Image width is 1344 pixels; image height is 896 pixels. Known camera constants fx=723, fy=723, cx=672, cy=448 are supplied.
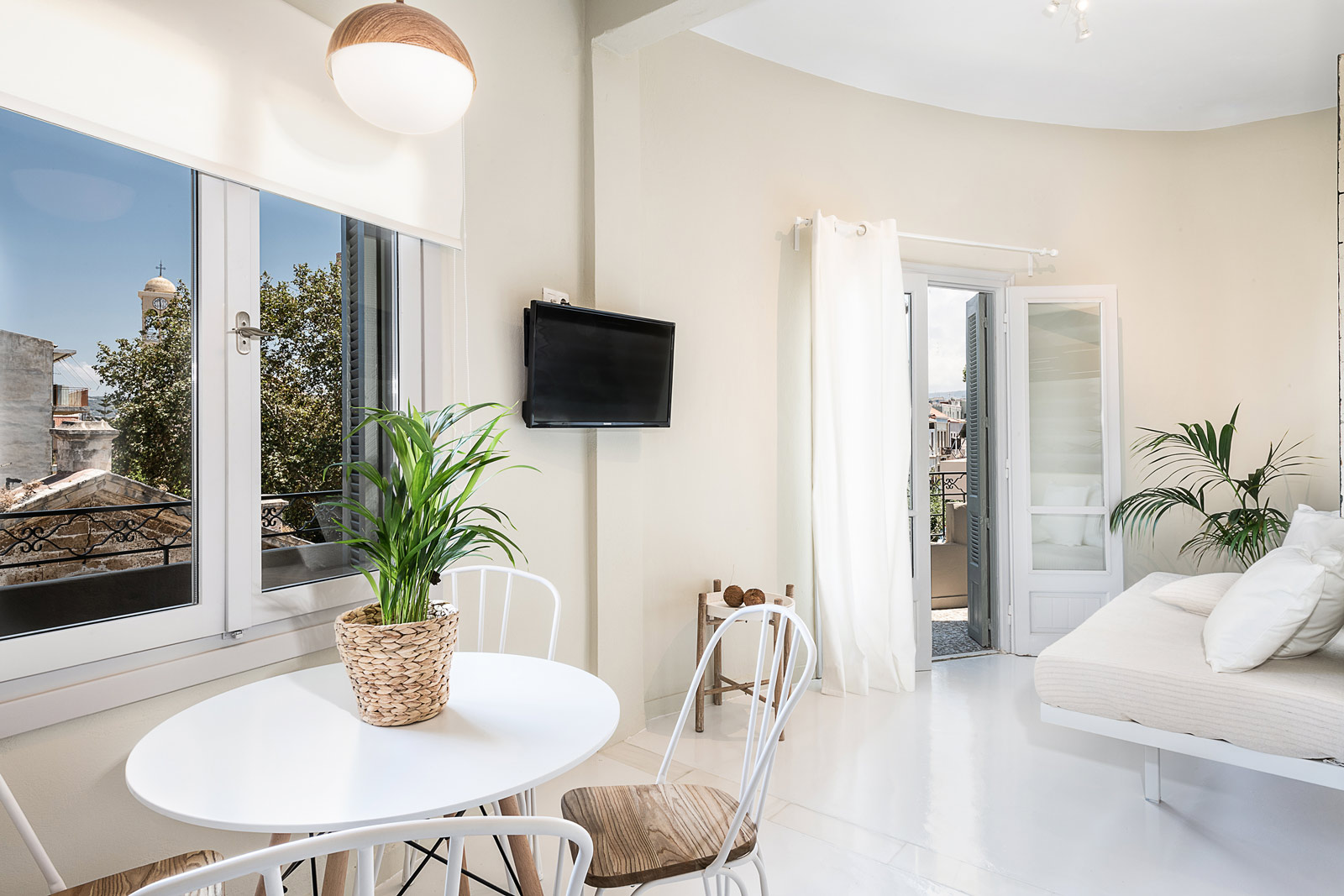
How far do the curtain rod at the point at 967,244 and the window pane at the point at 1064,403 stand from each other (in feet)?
0.83

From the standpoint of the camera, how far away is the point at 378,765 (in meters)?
1.13

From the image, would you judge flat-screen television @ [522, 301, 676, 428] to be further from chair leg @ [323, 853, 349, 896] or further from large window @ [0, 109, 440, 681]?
A: chair leg @ [323, 853, 349, 896]

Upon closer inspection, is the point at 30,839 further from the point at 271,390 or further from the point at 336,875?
the point at 271,390

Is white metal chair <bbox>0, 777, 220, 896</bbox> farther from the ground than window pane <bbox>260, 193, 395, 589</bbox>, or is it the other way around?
window pane <bbox>260, 193, 395, 589</bbox>

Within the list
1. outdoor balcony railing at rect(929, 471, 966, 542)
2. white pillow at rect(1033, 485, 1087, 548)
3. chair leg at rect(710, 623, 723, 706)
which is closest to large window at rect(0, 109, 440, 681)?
chair leg at rect(710, 623, 723, 706)

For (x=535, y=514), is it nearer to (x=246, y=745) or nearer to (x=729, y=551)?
(x=729, y=551)

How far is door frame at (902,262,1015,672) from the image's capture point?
145 inches

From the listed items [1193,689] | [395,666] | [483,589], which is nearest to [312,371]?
[483,589]

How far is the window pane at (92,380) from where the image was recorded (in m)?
1.33

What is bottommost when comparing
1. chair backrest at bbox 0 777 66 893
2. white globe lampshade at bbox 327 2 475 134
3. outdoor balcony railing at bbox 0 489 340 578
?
chair backrest at bbox 0 777 66 893

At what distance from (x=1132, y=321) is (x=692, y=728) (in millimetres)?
3299

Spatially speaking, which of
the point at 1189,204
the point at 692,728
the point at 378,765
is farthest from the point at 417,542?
the point at 1189,204

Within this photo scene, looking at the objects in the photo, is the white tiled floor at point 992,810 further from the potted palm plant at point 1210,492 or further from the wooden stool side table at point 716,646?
the potted palm plant at point 1210,492

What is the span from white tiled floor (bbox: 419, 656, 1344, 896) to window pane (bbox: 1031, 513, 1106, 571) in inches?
45.4
